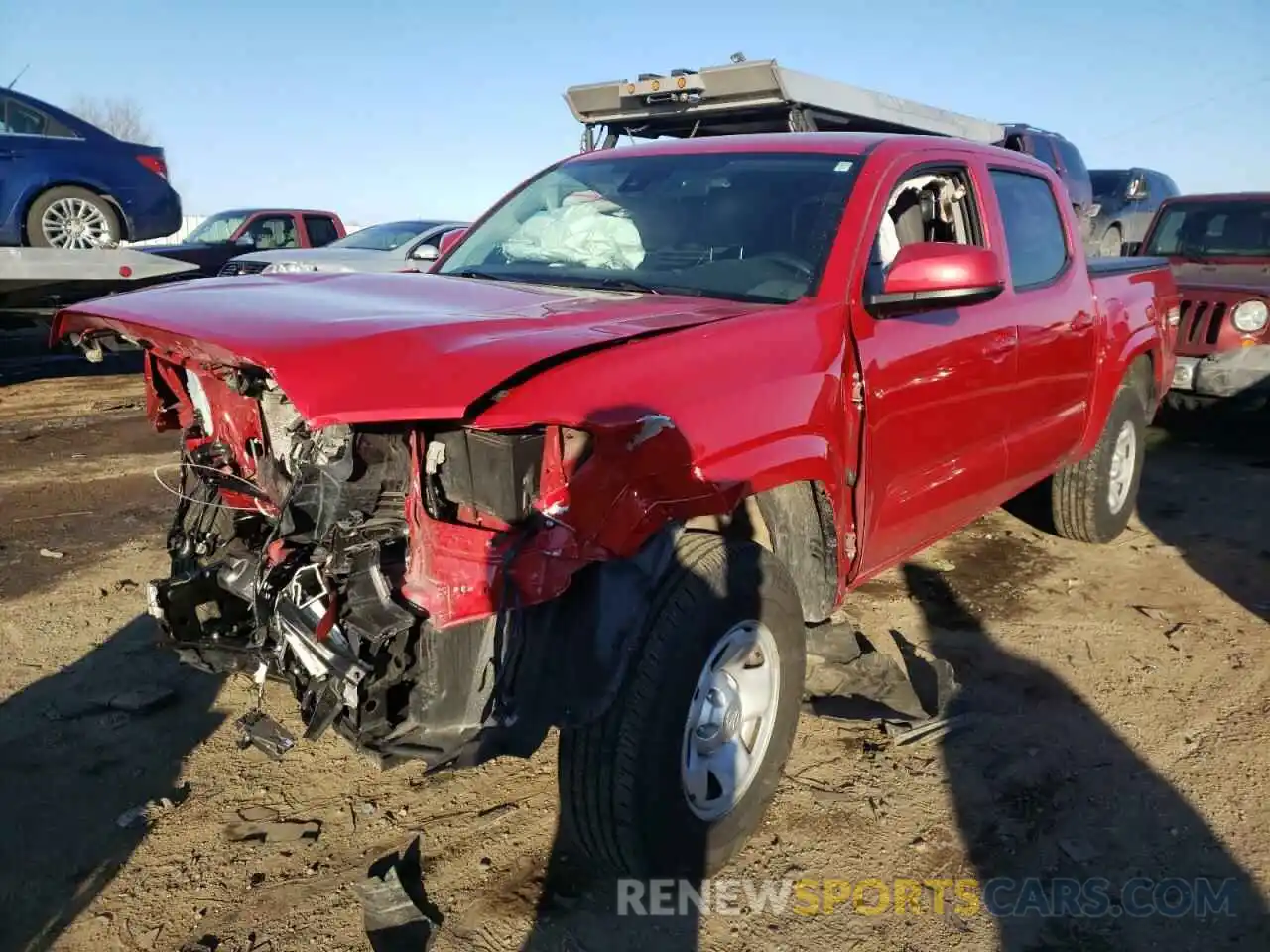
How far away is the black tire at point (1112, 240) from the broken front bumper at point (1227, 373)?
30.0 ft

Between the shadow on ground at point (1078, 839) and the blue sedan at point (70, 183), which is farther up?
the blue sedan at point (70, 183)

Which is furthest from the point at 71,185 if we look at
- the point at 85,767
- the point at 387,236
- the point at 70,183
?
the point at 85,767

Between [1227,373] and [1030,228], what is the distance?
3796mm

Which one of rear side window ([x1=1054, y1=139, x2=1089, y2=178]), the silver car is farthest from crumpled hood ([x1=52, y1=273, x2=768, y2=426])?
rear side window ([x1=1054, y1=139, x2=1089, y2=178])

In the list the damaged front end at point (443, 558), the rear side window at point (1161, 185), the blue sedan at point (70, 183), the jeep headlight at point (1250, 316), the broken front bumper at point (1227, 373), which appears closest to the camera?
the damaged front end at point (443, 558)

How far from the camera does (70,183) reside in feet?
27.9

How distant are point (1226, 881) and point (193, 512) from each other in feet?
10.4

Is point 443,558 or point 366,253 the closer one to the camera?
point 443,558

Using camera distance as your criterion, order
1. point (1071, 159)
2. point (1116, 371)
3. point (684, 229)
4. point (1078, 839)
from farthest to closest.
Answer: point (1071, 159)
point (1116, 371)
point (684, 229)
point (1078, 839)

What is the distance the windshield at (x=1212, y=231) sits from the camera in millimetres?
8320

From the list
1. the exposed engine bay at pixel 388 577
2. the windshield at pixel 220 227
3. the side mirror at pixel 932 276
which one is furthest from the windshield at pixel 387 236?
the exposed engine bay at pixel 388 577

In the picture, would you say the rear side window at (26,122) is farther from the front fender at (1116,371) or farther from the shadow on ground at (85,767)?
the front fender at (1116,371)

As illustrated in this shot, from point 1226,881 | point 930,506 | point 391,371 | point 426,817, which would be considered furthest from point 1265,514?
point 391,371

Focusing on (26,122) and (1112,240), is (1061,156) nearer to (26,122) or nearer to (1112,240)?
(1112,240)
